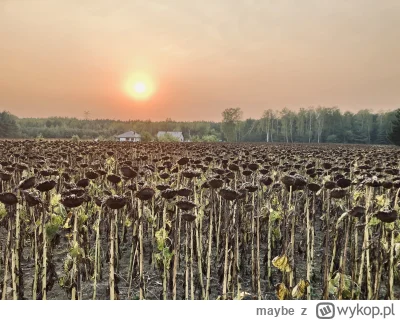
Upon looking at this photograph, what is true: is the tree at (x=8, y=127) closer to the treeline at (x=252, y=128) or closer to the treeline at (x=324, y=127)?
the treeline at (x=252, y=128)

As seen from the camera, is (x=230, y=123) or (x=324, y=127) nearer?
(x=230, y=123)

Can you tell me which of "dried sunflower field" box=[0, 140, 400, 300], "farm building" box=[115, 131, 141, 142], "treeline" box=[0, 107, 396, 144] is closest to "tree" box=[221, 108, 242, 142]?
"treeline" box=[0, 107, 396, 144]

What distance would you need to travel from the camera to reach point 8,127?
1407 centimetres

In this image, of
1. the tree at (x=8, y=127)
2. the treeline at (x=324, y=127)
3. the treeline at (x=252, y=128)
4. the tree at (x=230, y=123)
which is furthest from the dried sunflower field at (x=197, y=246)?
the tree at (x=230, y=123)

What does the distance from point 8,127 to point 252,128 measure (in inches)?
1632

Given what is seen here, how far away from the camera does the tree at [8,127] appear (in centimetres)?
1338

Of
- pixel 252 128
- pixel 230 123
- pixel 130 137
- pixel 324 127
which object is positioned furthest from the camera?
pixel 130 137

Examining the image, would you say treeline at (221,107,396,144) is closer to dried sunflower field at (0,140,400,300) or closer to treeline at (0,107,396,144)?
treeline at (0,107,396,144)

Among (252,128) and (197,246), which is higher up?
(252,128)

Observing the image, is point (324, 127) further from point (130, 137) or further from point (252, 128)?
point (130, 137)

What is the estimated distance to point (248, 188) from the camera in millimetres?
3830

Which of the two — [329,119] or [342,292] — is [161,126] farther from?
[342,292]

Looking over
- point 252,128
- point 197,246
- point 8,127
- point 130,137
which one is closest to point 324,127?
point 252,128
